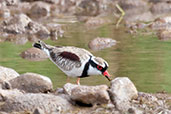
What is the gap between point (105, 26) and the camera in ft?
72.4

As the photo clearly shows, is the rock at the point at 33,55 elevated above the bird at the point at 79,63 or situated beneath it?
situated beneath

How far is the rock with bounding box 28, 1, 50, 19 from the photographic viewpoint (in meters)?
28.0

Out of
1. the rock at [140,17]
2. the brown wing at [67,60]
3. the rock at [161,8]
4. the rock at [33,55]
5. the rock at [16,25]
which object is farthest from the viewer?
the rock at [161,8]

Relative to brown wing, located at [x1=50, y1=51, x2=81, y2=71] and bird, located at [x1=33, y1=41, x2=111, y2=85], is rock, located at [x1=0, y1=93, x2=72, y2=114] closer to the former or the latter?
bird, located at [x1=33, y1=41, x2=111, y2=85]

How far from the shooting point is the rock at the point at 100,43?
16.7 m

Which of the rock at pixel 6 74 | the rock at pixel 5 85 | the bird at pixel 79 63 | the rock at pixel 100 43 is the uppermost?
the bird at pixel 79 63

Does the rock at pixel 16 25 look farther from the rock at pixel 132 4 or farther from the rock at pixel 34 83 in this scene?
the rock at pixel 34 83

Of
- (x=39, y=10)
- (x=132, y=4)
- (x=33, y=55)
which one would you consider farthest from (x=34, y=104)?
(x=132, y=4)

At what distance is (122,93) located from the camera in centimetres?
881

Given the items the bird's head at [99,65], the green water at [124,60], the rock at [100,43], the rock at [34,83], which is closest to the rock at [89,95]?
the rock at [34,83]

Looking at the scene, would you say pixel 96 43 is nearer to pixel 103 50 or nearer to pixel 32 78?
pixel 103 50

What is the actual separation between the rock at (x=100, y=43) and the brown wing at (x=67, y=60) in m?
6.25

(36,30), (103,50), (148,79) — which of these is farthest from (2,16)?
(148,79)

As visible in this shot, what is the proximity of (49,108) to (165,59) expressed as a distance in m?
5.99
